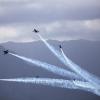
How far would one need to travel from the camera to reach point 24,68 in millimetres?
154875

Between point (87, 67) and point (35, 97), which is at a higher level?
point (87, 67)

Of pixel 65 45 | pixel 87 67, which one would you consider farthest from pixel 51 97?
pixel 65 45

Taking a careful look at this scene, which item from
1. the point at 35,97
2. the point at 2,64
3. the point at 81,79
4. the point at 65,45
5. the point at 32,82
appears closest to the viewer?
the point at 81,79

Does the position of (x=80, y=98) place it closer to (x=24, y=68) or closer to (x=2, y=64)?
(x=24, y=68)

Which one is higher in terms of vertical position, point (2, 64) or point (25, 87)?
point (2, 64)

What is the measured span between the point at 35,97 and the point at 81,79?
57085mm

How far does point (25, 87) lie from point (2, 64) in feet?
70.4

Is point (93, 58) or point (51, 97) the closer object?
point (51, 97)

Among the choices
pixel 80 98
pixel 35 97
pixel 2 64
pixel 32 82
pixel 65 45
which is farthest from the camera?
pixel 65 45

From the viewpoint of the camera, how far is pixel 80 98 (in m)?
132

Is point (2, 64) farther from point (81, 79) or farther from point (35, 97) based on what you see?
point (81, 79)

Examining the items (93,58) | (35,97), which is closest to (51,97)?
(35,97)

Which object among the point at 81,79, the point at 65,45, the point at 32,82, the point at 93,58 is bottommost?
the point at 81,79

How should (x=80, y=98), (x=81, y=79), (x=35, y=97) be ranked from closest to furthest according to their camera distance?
(x=81, y=79), (x=80, y=98), (x=35, y=97)
